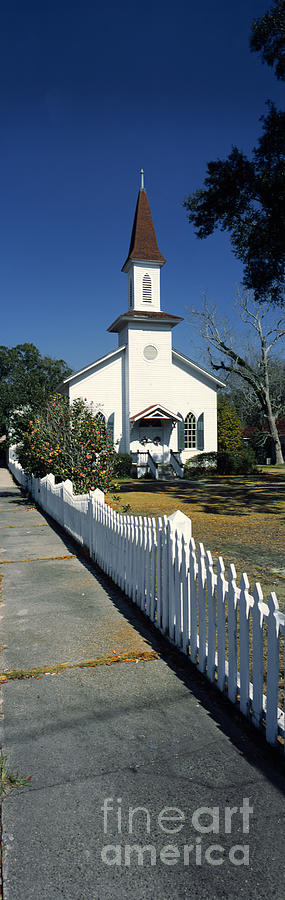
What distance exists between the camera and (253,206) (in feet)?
46.6

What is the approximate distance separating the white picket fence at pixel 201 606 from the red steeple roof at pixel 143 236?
2580cm

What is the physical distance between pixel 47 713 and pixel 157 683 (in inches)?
36.2

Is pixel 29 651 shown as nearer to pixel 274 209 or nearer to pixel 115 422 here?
pixel 274 209

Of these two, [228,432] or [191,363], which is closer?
[191,363]

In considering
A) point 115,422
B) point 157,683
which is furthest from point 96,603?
point 115,422

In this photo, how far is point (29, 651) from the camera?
16.7ft

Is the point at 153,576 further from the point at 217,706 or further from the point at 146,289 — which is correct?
the point at 146,289

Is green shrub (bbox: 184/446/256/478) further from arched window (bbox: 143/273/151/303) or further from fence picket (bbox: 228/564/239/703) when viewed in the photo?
fence picket (bbox: 228/564/239/703)

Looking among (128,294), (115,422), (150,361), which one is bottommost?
(115,422)

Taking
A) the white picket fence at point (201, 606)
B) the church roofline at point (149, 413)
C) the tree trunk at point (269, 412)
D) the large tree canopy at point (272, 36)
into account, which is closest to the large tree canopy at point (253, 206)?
the large tree canopy at point (272, 36)

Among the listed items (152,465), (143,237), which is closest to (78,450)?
(152,465)

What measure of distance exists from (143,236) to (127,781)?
32.6 metres

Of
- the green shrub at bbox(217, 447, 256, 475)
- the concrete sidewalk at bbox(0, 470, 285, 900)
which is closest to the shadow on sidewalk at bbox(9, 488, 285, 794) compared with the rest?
the concrete sidewalk at bbox(0, 470, 285, 900)

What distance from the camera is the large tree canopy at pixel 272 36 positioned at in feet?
41.1
